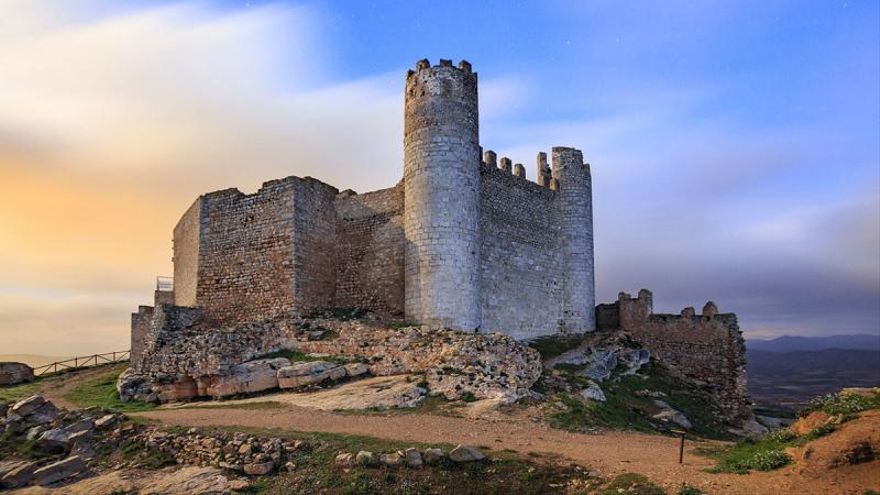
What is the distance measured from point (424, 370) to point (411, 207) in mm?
8261

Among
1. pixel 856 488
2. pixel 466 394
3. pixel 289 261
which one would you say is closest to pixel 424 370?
pixel 466 394

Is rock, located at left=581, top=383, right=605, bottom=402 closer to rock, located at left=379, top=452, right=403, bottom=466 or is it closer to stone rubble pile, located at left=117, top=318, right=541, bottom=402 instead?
stone rubble pile, located at left=117, top=318, right=541, bottom=402

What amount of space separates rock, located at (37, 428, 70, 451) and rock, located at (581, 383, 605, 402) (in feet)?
50.9

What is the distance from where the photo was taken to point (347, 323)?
2642cm

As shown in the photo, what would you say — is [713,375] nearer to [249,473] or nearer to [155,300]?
[249,473]

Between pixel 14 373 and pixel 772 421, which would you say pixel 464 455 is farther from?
pixel 14 373

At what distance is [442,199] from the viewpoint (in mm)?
28109

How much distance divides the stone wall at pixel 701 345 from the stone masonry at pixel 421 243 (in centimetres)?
282

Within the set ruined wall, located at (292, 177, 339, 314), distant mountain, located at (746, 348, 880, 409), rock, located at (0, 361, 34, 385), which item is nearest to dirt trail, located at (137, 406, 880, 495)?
ruined wall, located at (292, 177, 339, 314)

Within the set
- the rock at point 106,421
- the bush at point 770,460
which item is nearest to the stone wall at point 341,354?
the rock at point 106,421

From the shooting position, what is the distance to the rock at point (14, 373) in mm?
33406

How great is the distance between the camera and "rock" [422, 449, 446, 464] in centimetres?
1483

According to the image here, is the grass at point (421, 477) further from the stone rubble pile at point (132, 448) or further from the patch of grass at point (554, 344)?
the patch of grass at point (554, 344)

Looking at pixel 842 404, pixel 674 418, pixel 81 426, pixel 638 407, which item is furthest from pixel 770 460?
pixel 81 426
